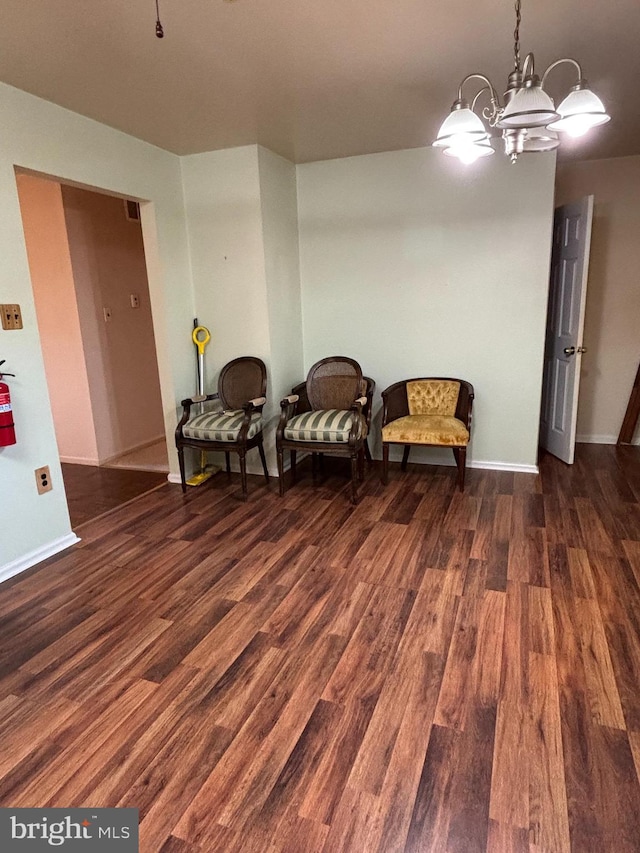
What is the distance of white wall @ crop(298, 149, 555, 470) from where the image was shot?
143 inches

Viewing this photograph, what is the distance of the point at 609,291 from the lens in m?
4.38

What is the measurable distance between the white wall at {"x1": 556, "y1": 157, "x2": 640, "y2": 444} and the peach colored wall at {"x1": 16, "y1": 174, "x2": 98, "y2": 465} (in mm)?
4181

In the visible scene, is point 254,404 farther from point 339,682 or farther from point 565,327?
point 565,327

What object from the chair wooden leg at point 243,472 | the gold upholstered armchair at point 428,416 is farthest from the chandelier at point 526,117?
the chair wooden leg at point 243,472

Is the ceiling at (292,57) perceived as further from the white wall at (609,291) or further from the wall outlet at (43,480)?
the wall outlet at (43,480)

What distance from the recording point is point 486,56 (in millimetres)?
2314

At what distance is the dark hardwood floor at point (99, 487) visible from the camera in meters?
3.46

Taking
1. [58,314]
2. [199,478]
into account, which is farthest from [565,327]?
[58,314]

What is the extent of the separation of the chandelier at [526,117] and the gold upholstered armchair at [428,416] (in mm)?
1797

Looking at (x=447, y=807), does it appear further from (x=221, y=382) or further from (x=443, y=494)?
(x=221, y=382)

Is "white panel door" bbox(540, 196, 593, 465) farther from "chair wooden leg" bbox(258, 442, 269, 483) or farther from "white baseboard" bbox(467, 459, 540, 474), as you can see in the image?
"chair wooden leg" bbox(258, 442, 269, 483)

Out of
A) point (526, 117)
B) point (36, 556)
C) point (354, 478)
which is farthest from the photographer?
point (354, 478)

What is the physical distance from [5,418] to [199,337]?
68.3 inches

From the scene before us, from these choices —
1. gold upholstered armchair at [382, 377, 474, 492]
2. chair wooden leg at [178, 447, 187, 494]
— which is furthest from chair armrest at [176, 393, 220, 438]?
gold upholstered armchair at [382, 377, 474, 492]
